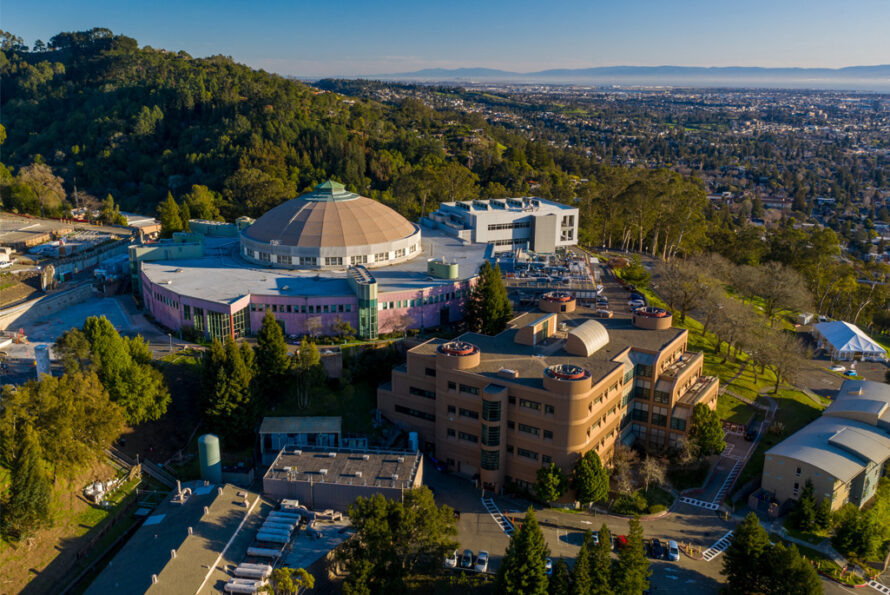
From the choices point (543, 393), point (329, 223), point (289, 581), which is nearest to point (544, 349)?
point (543, 393)

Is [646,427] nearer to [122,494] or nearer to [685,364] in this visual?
[685,364]

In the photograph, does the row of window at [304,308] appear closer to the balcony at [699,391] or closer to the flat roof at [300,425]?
the flat roof at [300,425]

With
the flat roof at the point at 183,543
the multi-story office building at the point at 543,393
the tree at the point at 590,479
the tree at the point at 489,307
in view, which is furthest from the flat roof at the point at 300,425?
the tree at the point at 590,479

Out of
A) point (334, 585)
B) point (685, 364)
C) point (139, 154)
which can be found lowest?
point (334, 585)

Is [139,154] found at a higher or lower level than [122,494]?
higher

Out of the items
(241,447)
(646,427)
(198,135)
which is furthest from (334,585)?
(198,135)

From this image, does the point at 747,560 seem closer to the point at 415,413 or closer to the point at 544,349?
the point at 544,349

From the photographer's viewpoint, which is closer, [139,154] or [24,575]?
[24,575]
